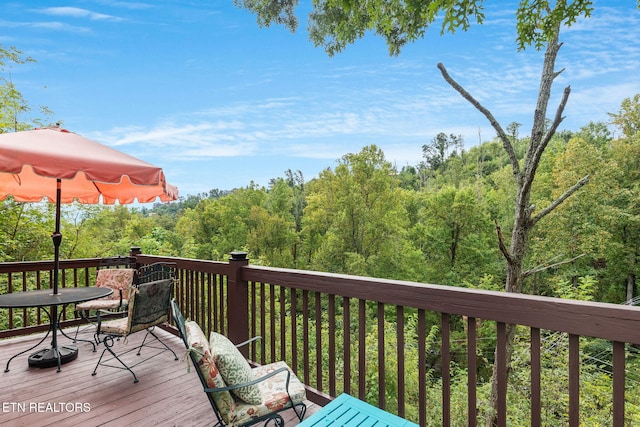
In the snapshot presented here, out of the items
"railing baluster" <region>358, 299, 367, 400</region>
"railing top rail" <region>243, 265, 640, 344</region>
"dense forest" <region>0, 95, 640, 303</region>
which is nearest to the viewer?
"railing top rail" <region>243, 265, 640, 344</region>

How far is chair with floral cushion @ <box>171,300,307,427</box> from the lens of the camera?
170 centimetres

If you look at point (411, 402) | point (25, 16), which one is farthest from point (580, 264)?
point (25, 16)

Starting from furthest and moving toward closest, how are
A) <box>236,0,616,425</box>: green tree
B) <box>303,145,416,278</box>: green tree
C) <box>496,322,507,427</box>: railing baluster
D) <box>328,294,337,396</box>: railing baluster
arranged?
<box>303,145,416,278</box>: green tree
<box>236,0,616,425</box>: green tree
<box>328,294,337,396</box>: railing baluster
<box>496,322,507,427</box>: railing baluster

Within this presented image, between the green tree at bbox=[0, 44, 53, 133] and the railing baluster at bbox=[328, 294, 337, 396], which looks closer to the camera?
the railing baluster at bbox=[328, 294, 337, 396]

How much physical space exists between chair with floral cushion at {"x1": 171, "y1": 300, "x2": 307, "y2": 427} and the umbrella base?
226 centimetres

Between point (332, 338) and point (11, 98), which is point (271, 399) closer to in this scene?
point (332, 338)

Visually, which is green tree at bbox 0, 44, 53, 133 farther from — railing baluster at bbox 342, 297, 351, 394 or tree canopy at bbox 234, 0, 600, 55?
railing baluster at bbox 342, 297, 351, 394

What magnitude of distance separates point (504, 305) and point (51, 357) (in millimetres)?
3949

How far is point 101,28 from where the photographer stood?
8.30 meters

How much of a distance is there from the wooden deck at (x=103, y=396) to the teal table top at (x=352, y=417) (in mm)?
876

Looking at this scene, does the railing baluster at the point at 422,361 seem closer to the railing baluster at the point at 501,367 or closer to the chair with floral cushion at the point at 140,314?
the railing baluster at the point at 501,367

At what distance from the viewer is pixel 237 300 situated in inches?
119

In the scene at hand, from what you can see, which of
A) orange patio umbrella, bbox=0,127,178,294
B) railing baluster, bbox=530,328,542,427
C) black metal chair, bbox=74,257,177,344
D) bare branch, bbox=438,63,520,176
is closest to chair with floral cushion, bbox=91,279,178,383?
black metal chair, bbox=74,257,177,344

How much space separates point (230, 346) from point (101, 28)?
379 inches
